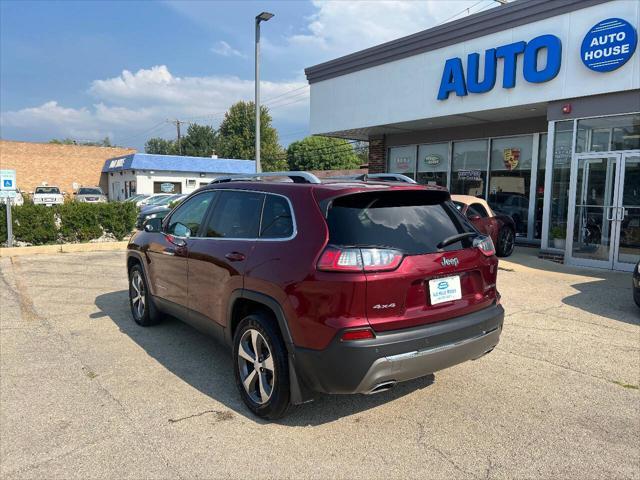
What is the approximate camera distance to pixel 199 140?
259 feet

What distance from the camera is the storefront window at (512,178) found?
43.9 ft

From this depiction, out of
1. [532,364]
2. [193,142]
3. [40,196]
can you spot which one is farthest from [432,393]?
[193,142]

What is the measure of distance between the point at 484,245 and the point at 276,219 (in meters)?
1.60

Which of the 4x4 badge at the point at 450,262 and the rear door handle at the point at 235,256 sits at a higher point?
the 4x4 badge at the point at 450,262

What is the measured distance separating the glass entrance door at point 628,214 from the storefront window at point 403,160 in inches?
287

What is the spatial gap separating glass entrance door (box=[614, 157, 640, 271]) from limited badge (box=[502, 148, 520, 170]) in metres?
4.14

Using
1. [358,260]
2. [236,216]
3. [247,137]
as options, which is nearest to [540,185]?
[236,216]

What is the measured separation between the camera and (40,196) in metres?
27.3

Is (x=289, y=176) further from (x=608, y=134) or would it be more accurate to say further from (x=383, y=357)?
(x=608, y=134)

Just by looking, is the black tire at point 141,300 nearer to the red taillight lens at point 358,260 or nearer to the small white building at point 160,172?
the red taillight lens at point 358,260

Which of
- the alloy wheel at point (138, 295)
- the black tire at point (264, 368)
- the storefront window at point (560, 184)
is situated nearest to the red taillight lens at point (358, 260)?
the black tire at point (264, 368)

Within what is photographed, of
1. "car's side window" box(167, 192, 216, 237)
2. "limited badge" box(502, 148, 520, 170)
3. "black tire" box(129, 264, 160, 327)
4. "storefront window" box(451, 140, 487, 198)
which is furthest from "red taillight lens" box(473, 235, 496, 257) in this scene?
"storefront window" box(451, 140, 487, 198)

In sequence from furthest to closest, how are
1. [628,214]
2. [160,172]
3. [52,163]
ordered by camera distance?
[52,163] → [160,172] → [628,214]

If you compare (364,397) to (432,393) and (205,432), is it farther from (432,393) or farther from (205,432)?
(205,432)
